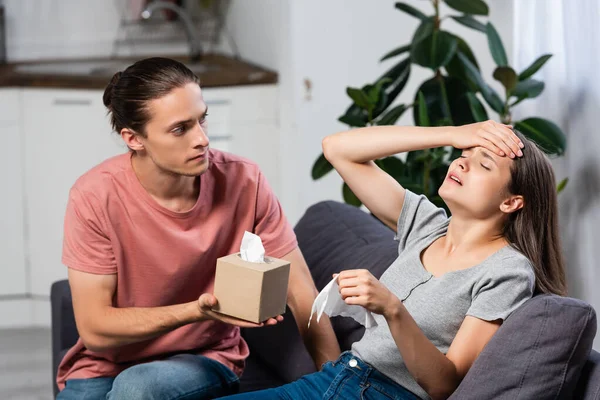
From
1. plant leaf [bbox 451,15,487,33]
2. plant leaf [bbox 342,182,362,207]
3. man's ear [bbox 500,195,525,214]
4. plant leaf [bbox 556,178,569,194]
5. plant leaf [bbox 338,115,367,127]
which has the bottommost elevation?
plant leaf [bbox 342,182,362,207]

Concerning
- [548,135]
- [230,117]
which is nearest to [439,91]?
[548,135]

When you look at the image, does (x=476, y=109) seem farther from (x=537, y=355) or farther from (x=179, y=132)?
(x=537, y=355)

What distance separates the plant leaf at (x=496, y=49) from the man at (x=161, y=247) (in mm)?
936

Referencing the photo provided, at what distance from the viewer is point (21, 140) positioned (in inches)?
158

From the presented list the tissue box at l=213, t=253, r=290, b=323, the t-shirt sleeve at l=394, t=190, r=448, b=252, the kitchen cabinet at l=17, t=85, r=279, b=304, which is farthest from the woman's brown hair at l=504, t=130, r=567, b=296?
the kitchen cabinet at l=17, t=85, r=279, b=304

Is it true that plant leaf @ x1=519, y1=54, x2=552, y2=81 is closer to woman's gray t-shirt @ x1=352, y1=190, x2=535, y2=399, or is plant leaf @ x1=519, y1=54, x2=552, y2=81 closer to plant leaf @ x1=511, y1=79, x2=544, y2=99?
plant leaf @ x1=511, y1=79, x2=544, y2=99

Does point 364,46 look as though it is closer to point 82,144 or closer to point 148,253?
point 82,144

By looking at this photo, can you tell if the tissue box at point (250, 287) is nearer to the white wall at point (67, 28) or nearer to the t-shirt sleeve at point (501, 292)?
the t-shirt sleeve at point (501, 292)

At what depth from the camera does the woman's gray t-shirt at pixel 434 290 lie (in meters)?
1.65

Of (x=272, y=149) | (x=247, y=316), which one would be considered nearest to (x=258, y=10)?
(x=272, y=149)

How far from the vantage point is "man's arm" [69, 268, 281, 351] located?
1903mm

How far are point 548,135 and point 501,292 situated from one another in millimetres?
1017

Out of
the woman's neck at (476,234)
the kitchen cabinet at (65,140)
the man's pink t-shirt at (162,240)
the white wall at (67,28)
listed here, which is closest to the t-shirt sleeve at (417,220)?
the woman's neck at (476,234)

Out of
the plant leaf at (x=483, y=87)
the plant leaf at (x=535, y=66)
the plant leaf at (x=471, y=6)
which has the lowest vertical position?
the plant leaf at (x=483, y=87)
